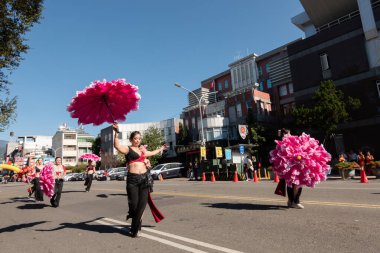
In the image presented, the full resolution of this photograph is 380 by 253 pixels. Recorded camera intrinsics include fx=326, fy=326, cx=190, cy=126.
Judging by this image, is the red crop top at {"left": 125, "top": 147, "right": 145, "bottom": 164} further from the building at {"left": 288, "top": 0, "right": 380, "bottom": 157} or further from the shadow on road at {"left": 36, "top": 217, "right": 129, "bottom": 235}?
the building at {"left": 288, "top": 0, "right": 380, "bottom": 157}

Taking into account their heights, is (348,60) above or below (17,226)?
above

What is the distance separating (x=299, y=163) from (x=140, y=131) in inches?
2452

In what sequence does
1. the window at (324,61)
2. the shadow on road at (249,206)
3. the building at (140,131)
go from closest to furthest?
the shadow on road at (249,206) < the window at (324,61) < the building at (140,131)

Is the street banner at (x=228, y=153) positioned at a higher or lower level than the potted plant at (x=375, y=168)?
higher

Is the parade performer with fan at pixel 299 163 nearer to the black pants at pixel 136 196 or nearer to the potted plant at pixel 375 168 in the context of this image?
the black pants at pixel 136 196

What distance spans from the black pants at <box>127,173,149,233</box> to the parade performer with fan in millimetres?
3624

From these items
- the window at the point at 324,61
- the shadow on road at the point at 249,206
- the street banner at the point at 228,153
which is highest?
the window at the point at 324,61

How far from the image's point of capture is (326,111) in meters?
25.5

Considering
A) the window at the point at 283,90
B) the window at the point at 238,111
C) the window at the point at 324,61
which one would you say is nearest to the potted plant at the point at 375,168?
the window at the point at 324,61

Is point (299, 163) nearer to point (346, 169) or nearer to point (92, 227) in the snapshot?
point (92, 227)

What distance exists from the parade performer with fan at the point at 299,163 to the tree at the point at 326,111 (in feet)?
62.1

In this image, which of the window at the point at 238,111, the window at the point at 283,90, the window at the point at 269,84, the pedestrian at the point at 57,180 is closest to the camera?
the pedestrian at the point at 57,180

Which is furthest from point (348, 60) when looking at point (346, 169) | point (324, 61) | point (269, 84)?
point (269, 84)

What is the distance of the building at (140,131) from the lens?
197 feet
